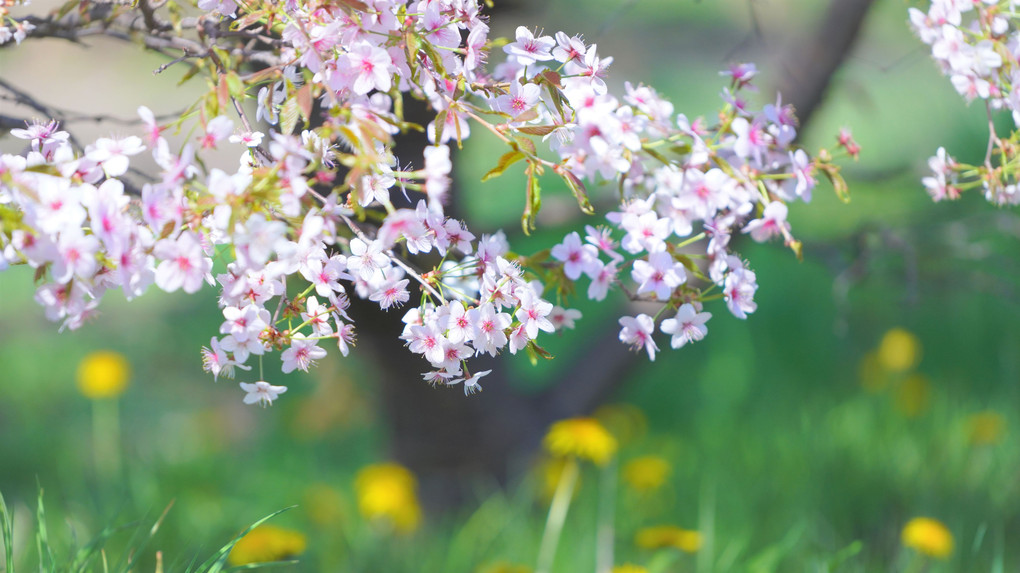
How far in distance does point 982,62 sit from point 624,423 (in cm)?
164

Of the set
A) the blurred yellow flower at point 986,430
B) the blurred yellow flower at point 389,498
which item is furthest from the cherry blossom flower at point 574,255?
the blurred yellow flower at point 986,430

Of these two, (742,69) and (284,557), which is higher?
(742,69)

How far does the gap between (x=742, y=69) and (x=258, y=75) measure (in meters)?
0.74

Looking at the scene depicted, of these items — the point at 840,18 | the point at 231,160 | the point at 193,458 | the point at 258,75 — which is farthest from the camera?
the point at 231,160

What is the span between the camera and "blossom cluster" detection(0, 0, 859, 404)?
81cm

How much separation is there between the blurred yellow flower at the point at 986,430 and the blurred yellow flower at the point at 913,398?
182mm

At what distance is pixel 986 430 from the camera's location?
7.90ft

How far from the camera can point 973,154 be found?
388 cm

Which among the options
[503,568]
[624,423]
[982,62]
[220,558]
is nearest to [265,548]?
[220,558]

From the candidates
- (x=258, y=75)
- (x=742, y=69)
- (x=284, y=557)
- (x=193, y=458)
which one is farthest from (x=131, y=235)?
(x=193, y=458)

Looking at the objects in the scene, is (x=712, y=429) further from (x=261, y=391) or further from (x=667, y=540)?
(x=261, y=391)

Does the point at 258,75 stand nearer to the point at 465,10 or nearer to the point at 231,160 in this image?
the point at 465,10

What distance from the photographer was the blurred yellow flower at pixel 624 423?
262 centimetres

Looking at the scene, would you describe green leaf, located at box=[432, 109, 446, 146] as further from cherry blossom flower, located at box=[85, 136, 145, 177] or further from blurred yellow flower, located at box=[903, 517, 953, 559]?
blurred yellow flower, located at box=[903, 517, 953, 559]
